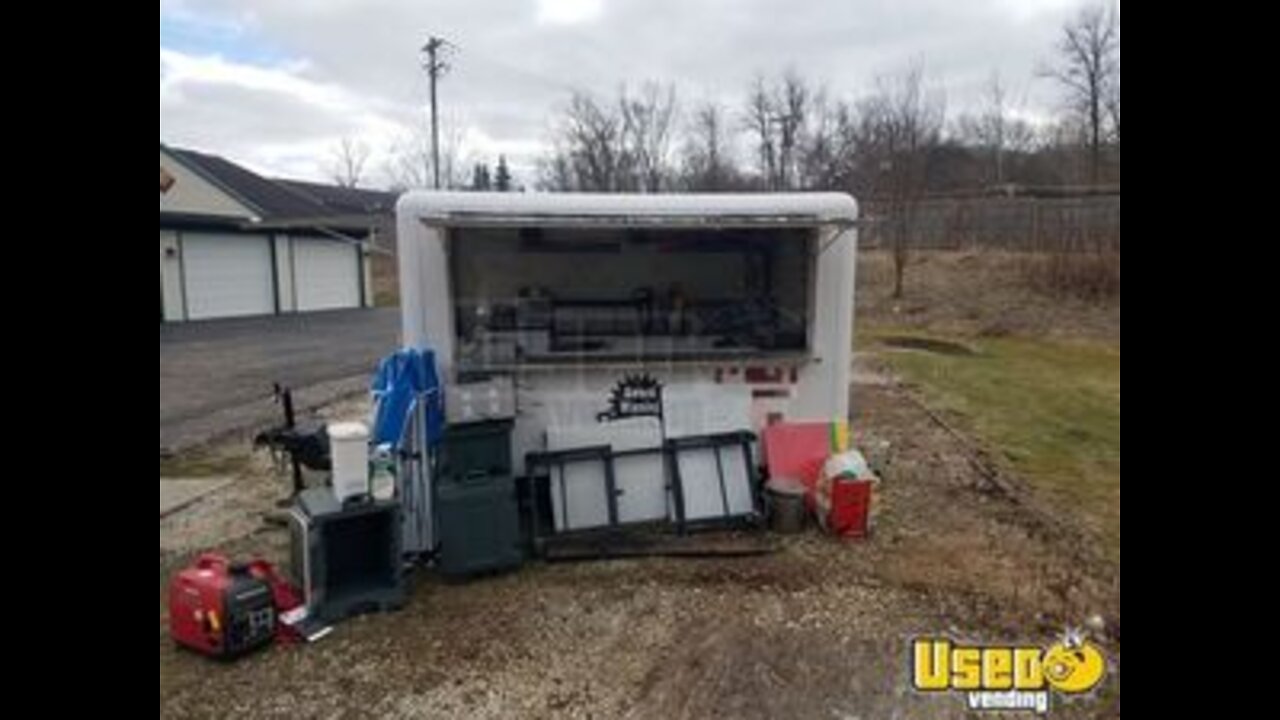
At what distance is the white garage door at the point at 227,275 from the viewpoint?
1964cm

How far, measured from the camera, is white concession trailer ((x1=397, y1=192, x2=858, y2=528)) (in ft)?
15.7

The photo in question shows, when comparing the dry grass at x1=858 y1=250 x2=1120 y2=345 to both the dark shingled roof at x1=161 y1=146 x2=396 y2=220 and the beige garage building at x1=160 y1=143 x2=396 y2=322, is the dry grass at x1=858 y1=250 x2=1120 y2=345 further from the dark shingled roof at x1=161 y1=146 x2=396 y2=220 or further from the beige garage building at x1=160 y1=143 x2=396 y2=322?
the dark shingled roof at x1=161 y1=146 x2=396 y2=220

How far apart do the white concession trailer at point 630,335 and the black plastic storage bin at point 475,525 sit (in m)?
0.51

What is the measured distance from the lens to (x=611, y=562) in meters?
4.53

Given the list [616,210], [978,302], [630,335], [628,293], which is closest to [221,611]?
[616,210]

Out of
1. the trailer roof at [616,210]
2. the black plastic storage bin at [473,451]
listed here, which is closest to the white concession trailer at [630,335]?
the trailer roof at [616,210]

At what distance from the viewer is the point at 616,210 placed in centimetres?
480

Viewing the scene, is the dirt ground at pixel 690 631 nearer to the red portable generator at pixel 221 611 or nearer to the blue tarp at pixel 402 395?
the red portable generator at pixel 221 611

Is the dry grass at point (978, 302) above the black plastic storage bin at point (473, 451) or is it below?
above

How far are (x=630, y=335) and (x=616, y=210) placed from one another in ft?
4.46

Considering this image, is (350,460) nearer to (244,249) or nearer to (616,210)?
(616,210)
